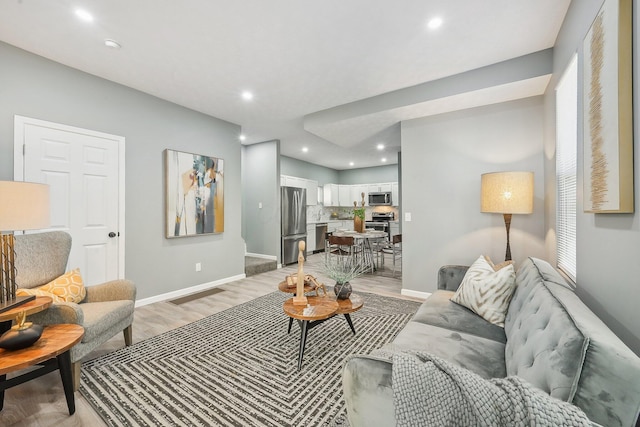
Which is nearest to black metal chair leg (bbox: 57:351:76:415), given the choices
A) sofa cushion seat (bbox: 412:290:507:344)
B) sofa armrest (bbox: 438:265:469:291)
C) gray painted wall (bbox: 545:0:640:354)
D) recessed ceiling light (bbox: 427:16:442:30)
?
sofa cushion seat (bbox: 412:290:507:344)

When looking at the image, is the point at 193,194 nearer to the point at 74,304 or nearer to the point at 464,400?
the point at 74,304

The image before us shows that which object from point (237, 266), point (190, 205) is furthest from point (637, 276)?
point (237, 266)

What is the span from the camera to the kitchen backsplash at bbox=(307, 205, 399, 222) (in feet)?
26.3

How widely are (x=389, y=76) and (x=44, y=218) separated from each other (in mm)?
3348

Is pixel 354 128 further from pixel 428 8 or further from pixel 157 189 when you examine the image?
pixel 157 189

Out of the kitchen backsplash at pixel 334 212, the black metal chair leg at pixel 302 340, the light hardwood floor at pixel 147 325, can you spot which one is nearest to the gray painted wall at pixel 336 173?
the kitchen backsplash at pixel 334 212

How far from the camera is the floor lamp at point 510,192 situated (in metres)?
2.57

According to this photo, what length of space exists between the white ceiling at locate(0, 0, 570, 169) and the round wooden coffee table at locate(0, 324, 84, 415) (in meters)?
2.32

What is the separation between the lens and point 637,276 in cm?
102

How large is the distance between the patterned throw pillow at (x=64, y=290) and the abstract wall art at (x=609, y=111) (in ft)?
11.4

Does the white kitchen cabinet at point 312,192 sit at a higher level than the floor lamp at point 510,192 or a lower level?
higher

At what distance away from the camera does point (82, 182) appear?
2.95 metres

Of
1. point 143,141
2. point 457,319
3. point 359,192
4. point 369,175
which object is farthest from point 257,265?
point 369,175

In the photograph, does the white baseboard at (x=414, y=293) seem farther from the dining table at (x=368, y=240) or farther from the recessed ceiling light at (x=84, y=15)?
the recessed ceiling light at (x=84, y=15)
